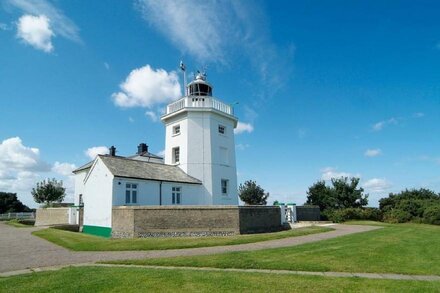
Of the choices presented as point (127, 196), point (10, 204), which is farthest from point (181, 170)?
point (10, 204)

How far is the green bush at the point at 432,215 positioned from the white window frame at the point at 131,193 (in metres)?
22.6

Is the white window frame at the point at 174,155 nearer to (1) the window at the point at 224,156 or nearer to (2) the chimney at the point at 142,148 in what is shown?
(1) the window at the point at 224,156

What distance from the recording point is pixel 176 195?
2309cm

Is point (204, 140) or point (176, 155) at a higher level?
point (204, 140)

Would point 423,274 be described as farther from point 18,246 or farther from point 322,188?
point 322,188

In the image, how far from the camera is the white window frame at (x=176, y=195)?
22.8 meters

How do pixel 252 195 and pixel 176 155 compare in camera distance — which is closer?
pixel 176 155

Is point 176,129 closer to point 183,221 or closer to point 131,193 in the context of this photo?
point 131,193

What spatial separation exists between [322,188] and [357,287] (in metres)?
29.7

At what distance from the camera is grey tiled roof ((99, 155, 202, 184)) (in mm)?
20169

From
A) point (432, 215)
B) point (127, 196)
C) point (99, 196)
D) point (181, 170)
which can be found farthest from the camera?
point (432, 215)

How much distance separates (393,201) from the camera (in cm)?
3400

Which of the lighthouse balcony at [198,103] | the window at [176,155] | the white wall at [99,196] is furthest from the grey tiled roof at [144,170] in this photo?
the lighthouse balcony at [198,103]

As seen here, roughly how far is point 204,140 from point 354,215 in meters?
14.9
